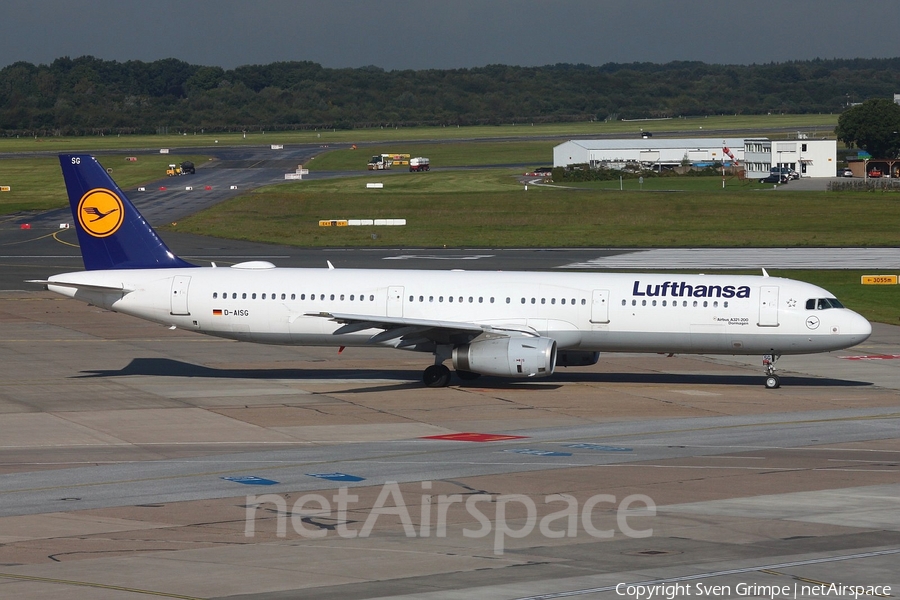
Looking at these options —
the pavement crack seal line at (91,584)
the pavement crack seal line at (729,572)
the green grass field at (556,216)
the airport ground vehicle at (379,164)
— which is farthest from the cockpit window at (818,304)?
the airport ground vehicle at (379,164)

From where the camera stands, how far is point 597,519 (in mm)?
23734

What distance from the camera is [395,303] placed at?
43.2 metres

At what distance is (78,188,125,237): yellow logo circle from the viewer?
45.3 meters

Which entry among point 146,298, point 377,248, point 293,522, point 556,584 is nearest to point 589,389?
point 146,298

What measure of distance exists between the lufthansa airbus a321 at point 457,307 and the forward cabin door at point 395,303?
0.14 feet

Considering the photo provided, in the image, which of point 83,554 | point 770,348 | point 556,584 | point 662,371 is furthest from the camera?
point 662,371

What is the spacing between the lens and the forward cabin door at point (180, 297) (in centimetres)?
4394

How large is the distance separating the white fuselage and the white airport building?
399 ft

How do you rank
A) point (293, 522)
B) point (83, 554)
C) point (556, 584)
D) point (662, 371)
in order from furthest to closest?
point (662, 371), point (293, 522), point (83, 554), point (556, 584)

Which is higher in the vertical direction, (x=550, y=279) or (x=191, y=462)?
(x=550, y=279)

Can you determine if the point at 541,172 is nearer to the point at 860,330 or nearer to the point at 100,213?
the point at 100,213

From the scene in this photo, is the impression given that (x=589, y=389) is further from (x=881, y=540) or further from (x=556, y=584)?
(x=556, y=584)

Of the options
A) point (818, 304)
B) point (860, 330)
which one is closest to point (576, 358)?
point (818, 304)

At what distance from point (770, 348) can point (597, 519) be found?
19.9m
